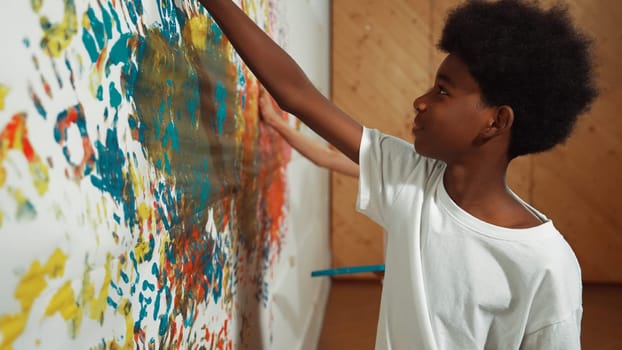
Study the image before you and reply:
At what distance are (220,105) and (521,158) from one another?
9.01ft

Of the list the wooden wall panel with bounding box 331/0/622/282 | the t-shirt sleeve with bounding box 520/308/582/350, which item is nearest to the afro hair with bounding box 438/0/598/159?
the t-shirt sleeve with bounding box 520/308/582/350

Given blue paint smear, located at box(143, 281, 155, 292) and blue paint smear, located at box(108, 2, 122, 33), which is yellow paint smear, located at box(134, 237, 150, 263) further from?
blue paint smear, located at box(108, 2, 122, 33)

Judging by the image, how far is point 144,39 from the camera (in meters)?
0.63

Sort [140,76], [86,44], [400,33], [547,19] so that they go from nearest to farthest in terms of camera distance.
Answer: [86,44]
[140,76]
[547,19]
[400,33]

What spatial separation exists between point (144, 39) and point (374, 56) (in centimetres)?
281

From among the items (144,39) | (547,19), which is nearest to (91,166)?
(144,39)

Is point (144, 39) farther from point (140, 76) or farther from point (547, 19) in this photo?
point (547, 19)

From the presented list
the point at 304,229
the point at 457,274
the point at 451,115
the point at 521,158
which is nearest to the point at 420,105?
the point at 451,115

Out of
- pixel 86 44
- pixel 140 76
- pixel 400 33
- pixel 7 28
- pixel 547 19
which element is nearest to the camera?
pixel 7 28

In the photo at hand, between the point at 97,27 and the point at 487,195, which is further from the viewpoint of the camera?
the point at 487,195

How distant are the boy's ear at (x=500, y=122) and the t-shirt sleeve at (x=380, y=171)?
17 centimetres

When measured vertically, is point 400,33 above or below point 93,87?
above

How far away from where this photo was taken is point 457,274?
0.93 meters

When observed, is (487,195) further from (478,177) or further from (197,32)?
(197,32)
